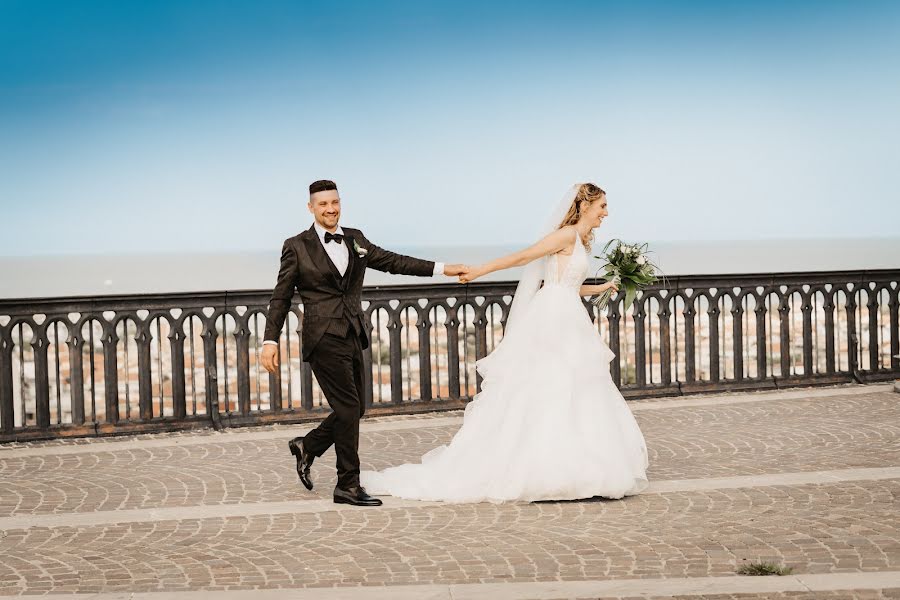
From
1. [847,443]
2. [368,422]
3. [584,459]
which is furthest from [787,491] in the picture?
[368,422]

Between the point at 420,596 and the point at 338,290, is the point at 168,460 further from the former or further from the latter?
the point at 420,596

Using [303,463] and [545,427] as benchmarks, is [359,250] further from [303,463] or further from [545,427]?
[545,427]

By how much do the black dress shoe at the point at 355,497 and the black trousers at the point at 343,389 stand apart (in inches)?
1.5

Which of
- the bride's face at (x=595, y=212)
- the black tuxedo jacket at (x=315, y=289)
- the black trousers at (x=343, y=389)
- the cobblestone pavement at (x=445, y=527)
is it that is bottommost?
the cobblestone pavement at (x=445, y=527)

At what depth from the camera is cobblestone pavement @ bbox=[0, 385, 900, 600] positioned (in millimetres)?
5590

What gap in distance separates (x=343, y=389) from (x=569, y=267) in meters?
1.86

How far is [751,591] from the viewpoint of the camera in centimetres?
528

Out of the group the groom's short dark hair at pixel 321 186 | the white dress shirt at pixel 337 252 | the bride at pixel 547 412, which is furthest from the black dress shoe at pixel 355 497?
the groom's short dark hair at pixel 321 186

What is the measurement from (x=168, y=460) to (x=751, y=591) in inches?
215

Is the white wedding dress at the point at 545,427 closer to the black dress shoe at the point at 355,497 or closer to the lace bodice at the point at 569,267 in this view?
the lace bodice at the point at 569,267

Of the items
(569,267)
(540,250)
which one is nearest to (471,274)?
(540,250)

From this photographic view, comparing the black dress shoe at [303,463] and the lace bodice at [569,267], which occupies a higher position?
the lace bodice at [569,267]

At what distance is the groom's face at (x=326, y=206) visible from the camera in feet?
24.0

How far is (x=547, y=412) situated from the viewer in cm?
772
